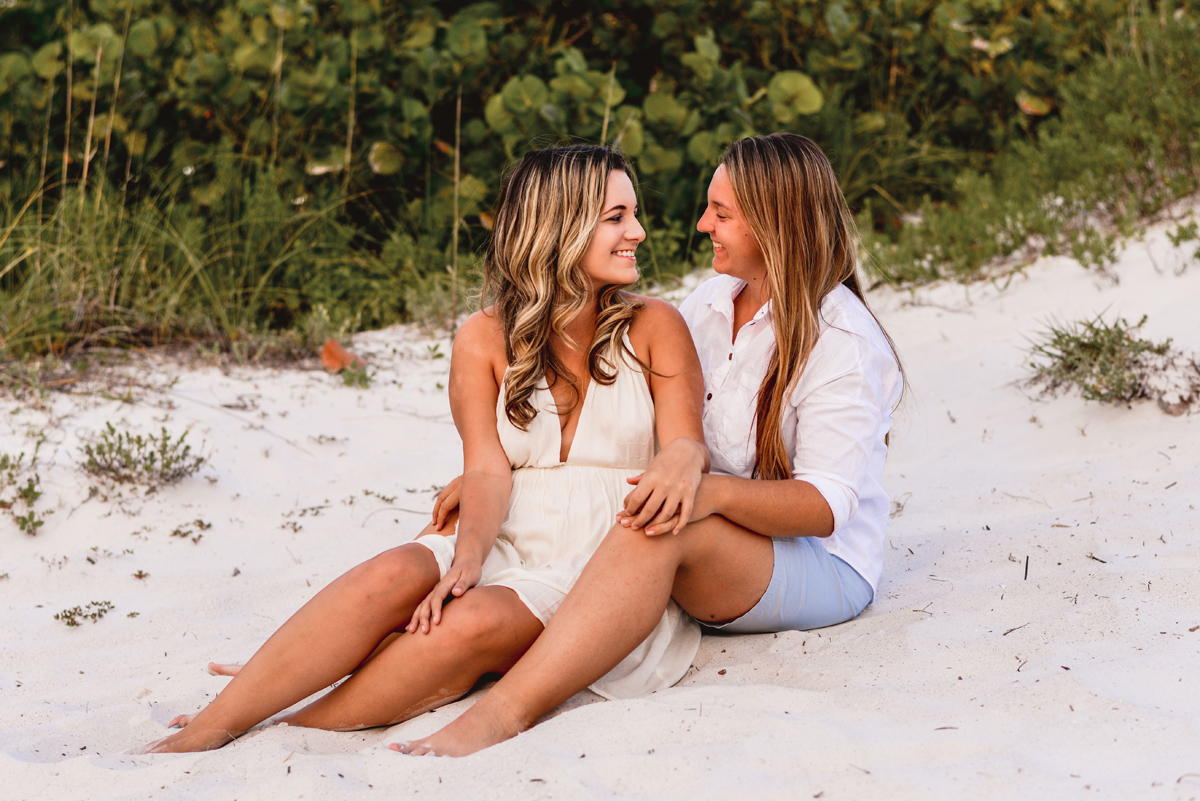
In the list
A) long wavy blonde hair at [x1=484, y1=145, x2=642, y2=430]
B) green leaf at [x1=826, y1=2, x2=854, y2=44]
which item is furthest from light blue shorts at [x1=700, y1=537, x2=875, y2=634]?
green leaf at [x1=826, y1=2, x2=854, y2=44]

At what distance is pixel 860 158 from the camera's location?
6.75 m

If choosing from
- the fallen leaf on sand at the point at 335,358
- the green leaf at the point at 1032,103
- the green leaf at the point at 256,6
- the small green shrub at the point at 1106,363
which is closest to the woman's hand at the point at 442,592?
the small green shrub at the point at 1106,363

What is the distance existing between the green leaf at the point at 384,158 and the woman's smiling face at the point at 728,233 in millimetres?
3667

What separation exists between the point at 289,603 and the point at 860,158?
480 cm

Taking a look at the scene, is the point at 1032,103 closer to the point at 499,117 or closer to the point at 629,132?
the point at 629,132

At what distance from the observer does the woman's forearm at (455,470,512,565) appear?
2.47 metres

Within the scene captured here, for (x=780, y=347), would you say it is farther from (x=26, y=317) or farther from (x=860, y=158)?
(x=860, y=158)

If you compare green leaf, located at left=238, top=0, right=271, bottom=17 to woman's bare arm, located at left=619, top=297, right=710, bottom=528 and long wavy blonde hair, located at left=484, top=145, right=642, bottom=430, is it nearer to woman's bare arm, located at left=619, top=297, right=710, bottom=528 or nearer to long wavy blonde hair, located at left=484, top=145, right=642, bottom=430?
long wavy blonde hair, located at left=484, top=145, right=642, bottom=430

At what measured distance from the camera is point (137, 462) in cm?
399

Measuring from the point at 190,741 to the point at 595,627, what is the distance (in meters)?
0.92

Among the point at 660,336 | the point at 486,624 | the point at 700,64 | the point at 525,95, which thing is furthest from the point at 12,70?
the point at 486,624

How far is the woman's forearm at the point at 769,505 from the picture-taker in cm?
240

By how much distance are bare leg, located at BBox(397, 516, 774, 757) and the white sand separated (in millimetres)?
74

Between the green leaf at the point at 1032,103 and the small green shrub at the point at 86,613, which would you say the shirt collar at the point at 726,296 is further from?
the green leaf at the point at 1032,103
